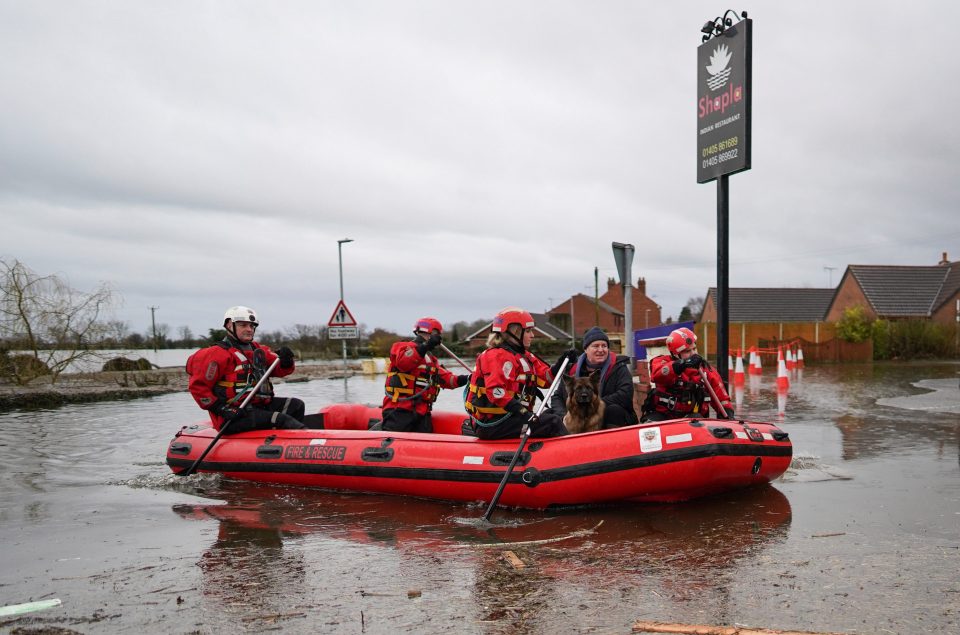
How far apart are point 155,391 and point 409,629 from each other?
18.6m

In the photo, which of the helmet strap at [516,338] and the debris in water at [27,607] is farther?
the helmet strap at [516,338]

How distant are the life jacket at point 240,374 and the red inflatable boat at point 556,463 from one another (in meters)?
0.94

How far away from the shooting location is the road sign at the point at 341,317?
20922 millimetres

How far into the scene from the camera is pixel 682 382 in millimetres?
7320

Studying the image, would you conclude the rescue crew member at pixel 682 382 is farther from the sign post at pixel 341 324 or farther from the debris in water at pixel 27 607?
the sign post at pixel 341 324

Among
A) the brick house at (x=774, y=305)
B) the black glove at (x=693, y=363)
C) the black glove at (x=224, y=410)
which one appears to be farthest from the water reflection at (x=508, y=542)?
the brick house at (x=774, y=305)

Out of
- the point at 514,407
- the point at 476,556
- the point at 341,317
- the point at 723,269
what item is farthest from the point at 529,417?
the point at 341,317

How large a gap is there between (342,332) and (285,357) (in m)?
12.7

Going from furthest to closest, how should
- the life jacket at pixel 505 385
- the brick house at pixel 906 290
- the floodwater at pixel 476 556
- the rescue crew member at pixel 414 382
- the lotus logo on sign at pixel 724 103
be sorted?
1. the brick house at pixel 906 290
2. the lotus logo on sign at pixel 724 103
3. the rescue crew member at pixel 414 382
4. the life jacket at pixel 505 385
5. the floodwater at pixel 476 556

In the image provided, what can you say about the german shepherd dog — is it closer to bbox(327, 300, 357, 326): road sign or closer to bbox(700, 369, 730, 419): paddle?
bbox(700, 369, 730, 419): paddle

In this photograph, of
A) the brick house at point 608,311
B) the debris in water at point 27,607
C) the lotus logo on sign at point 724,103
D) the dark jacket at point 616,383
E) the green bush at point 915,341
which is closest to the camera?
the debris in water at point 27,607

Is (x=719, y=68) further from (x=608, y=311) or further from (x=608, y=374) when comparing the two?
(x=608, y=311)

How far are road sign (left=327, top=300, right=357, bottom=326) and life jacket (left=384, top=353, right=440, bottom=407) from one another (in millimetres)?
Answer: 13211

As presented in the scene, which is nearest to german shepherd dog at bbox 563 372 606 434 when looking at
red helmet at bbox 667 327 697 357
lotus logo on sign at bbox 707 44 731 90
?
red helmet at bbox 667 327 697 357
